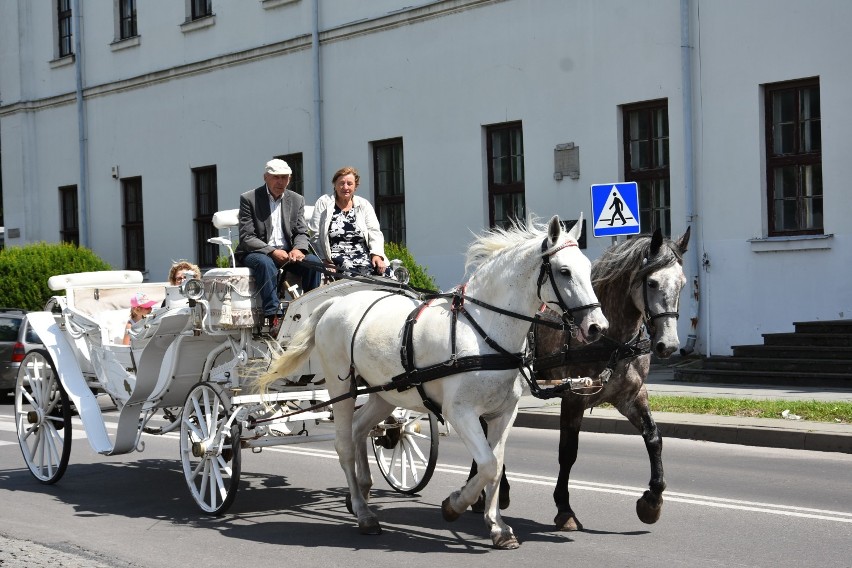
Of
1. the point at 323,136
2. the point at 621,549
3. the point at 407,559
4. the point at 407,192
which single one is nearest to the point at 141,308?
the point at 407,559

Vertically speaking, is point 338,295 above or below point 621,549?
above

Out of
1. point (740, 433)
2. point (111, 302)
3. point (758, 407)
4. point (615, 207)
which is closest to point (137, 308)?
→ point (111, 302)

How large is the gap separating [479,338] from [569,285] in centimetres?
68

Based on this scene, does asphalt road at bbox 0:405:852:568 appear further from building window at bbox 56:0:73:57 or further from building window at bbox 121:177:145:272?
building window at bbox 56:0:73:57

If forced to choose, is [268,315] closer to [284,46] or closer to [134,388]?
[134,388]

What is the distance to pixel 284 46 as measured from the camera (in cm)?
2486

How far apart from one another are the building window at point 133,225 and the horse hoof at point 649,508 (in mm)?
23088

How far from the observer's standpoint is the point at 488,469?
281 inches

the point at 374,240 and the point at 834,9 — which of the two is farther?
the point at 834,9

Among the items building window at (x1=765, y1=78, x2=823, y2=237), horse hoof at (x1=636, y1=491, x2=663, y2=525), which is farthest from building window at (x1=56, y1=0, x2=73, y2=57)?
horse hoof at (x1=636, y1=491, x2=663, y2=525)

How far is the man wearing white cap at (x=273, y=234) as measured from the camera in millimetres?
9234

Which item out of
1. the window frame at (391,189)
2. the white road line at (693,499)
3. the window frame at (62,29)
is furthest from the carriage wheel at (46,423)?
the window frame at (62,29)

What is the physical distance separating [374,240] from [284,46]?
16.1 metres

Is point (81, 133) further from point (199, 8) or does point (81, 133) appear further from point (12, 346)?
point (12, 346)
